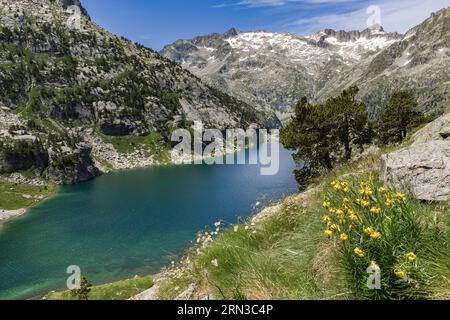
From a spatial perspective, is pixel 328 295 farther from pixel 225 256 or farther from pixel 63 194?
pixel 63 194

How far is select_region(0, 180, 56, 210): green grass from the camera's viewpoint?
115 metres

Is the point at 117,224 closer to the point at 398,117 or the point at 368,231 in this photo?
the point at 398,117

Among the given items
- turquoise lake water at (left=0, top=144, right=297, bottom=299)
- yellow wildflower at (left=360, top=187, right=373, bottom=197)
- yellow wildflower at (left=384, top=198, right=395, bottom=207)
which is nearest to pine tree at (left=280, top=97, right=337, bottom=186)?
turquoise lake water at (left=0, top=144, right=297, bottom=299)

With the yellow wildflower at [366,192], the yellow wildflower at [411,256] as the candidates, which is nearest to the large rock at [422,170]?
the yellow wildflower at [366,192]

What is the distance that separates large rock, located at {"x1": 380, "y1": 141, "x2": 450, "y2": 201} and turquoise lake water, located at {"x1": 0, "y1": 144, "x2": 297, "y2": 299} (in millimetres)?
4445

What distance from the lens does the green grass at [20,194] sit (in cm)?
11456

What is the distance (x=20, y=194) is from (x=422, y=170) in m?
136

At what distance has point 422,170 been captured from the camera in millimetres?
9719

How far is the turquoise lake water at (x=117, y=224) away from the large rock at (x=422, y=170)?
4.44m

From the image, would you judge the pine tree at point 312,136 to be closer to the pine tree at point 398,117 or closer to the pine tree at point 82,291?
the pine tree at point 398,117

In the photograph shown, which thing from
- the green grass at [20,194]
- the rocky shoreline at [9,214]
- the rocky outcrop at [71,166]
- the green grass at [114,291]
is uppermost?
the rocky outcrop at [71,166]

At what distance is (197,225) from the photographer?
268 feet

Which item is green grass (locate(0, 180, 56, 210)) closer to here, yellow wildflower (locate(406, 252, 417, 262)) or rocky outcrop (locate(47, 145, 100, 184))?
rocky outcrop (locate(47, 145, 100, 184))

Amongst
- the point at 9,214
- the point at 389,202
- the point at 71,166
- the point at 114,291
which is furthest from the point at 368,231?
the point at 71,166
